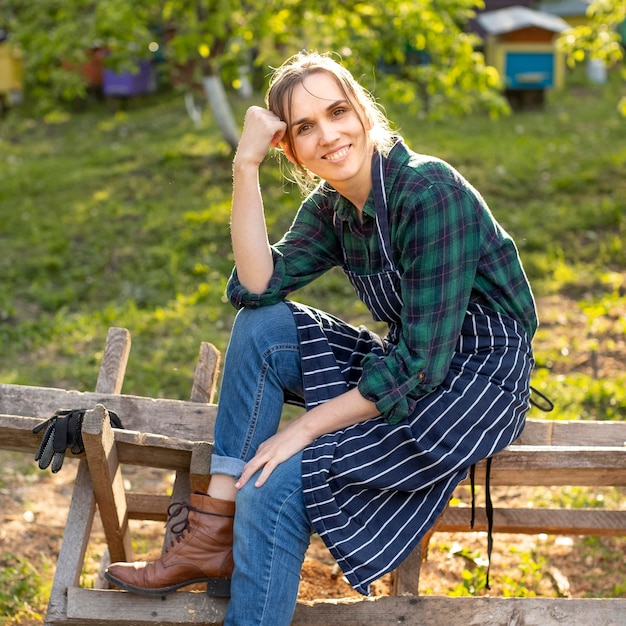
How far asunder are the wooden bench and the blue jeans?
0.40 ft

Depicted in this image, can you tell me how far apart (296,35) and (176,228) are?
1987 mm

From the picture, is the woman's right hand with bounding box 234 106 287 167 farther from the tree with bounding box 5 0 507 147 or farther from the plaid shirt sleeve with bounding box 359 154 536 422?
the tree with bounding box 5 0 507 147

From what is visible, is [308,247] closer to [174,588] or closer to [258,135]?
[258,135]

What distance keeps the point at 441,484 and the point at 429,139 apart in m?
8.24

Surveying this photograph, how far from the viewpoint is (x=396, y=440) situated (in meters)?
2.40

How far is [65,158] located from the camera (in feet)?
36.3

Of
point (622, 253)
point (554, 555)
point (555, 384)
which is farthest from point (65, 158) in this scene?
point (554, 555)

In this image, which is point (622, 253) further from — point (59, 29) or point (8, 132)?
point (8, 132)

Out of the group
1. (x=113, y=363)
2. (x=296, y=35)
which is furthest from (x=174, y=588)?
(x=296, y=35)

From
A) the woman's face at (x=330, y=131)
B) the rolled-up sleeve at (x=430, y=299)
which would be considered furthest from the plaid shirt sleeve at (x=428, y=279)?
the woman's face at (x=330, y=131)

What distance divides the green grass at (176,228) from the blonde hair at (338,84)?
261 cm

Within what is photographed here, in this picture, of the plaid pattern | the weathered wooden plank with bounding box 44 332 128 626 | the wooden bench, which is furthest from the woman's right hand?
the weathered wooden plank with bounding box 44 332 128 626

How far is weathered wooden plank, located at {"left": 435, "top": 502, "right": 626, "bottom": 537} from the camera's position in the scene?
3.08 metres

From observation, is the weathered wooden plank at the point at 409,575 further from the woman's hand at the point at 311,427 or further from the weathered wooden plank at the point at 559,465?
the woman's hand at the point at 311,427
